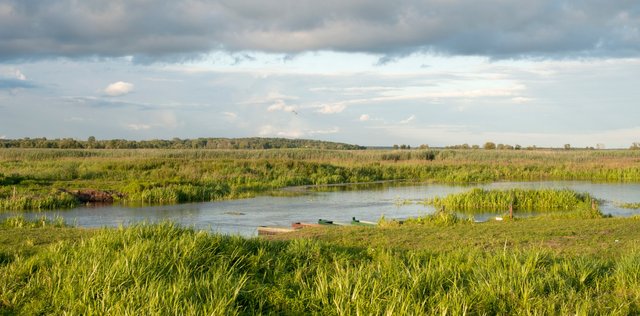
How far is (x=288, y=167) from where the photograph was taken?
44.6 meters

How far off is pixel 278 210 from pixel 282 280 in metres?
17.2

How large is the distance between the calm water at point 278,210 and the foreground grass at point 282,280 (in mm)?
8056

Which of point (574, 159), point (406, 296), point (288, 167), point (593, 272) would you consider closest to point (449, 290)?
point (406, 296)

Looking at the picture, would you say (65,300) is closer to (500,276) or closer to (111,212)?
(500,276)

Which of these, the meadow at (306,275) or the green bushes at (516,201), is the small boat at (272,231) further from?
the green bushes at (516,201)

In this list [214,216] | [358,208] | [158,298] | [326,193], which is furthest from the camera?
[326,193]

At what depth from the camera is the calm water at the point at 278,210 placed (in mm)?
21219

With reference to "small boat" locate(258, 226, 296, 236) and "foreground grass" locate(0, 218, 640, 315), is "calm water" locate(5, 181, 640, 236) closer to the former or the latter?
"small boat" locate(258, 226, 296, 236)

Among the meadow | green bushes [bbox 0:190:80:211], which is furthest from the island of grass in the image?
green bushes [bbox 0:190:80:211]

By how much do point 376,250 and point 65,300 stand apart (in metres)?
4.93

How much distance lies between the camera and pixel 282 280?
8438mm

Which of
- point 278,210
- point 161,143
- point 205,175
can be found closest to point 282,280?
point 278,210

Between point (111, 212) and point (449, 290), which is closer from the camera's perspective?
point (449, 290)

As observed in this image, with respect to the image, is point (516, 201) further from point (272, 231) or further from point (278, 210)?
point (272, 231)
